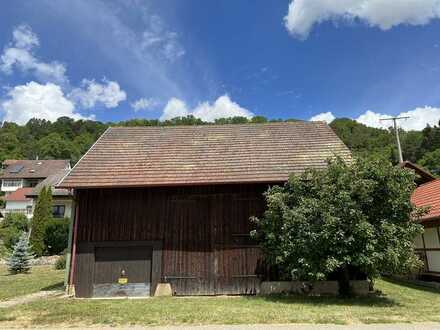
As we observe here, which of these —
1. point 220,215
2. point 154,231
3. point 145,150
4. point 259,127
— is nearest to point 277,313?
point 220,215

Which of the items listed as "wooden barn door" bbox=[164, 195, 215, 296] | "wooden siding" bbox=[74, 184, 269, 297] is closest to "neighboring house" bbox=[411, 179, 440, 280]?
"wooden siding" bbox=[74, 184, 269, 297]

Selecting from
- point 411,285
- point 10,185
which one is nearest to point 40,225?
point 411,285

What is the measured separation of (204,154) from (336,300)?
25.3 ft

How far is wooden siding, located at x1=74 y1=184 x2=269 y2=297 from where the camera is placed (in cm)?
1239

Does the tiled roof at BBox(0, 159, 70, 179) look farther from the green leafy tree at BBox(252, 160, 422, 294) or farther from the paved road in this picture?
the paved road

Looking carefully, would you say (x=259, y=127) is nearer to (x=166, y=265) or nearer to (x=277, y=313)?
(x=166, y=265)

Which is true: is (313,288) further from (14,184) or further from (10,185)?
A: (10,185)

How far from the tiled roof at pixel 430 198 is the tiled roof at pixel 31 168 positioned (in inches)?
2170

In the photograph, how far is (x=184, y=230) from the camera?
42.0 ft

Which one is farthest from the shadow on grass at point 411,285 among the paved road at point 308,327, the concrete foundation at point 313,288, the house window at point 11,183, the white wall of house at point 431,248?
the house window at point 11,183

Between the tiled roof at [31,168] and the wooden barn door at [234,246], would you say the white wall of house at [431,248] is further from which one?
the tiled roof at [31,168]

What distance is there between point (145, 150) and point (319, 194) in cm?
815

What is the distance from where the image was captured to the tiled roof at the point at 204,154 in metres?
13.1

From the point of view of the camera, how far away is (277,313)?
27.3 feet
